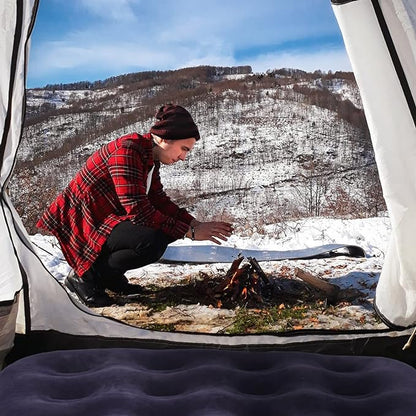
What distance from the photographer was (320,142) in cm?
1702

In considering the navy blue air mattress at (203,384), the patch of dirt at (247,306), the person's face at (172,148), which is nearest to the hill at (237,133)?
the patch of dirt at (247,306)

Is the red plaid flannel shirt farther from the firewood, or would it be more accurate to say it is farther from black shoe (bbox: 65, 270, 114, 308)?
the firewood

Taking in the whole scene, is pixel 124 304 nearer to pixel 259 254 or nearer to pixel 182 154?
pixel 182 154

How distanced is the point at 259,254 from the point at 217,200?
8.69 meters

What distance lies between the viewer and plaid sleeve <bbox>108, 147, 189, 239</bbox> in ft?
7.16

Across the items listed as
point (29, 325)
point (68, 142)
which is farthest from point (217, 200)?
point (29, 325)

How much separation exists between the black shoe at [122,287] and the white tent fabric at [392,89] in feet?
4.53

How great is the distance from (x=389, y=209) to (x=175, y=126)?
100 cm

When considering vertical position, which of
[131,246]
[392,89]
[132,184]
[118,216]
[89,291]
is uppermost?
[392,89]

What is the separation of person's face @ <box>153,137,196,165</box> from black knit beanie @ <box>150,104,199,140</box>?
0.03 m

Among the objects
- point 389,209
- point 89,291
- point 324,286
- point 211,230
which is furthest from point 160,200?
point 389,209

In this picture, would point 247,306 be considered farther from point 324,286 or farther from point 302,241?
point 302,241

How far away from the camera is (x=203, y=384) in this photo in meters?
1.23

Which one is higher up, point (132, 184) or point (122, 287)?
point (132, 184)
